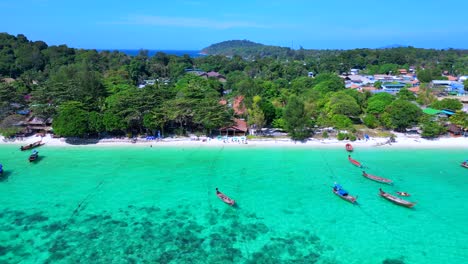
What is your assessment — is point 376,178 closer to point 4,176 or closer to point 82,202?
point 82,202

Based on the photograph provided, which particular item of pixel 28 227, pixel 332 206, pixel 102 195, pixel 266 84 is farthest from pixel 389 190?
pixel 266 84

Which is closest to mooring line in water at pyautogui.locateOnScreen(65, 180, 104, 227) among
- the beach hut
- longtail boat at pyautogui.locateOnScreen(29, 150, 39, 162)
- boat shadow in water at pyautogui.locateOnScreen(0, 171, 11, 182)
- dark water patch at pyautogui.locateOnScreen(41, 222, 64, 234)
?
dark water patch at pyautogui.locateOnScreen(41, 222, 64, 234)

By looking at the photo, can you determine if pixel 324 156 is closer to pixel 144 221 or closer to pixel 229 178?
pixel 229 178

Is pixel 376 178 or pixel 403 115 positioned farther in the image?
pixel 403 115

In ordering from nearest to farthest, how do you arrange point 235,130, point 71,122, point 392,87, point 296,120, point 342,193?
point 342,193 < point 71,122 < point 296,120 < point 235,130 < point 392,87

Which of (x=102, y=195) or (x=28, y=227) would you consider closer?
(x=28, y=227)

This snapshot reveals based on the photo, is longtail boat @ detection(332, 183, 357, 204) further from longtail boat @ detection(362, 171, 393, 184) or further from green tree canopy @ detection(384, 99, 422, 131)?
green tree canopy @ detection(384, 99, 422, 131)

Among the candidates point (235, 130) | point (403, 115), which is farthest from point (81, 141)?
point (403, 115)
